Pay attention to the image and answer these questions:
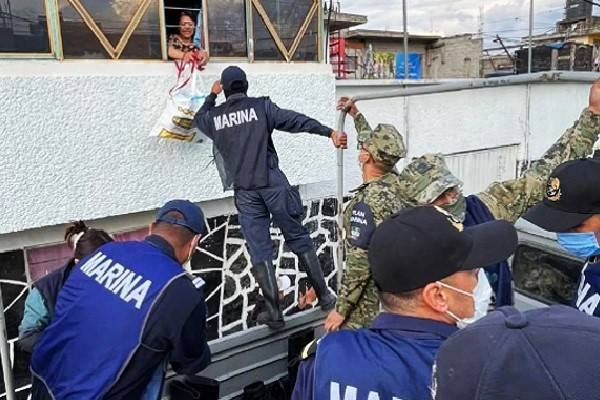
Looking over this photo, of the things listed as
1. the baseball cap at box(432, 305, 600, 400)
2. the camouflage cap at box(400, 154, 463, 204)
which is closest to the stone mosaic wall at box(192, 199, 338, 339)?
the camouflage cap at box(400, 154, 463, 204)

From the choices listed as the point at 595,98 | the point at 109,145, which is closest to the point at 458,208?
the point at 595,98

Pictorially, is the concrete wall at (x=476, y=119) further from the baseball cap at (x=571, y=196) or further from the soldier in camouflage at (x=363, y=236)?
the baseball cap at (x=571, y=196)

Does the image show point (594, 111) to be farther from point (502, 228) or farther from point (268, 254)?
point (268, 254)

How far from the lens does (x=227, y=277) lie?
4.82 m

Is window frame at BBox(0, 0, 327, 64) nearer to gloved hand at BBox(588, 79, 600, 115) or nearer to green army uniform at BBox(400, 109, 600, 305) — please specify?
green army uniform at BBox(400, 109, 600, 305)

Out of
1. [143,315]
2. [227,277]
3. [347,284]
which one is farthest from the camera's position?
[227,277]

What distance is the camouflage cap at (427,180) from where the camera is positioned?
2750 mm

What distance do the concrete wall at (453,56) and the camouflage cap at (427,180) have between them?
630 inches

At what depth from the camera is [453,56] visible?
20625 mm

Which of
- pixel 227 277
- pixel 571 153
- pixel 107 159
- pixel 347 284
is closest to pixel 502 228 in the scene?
pixel 347 284

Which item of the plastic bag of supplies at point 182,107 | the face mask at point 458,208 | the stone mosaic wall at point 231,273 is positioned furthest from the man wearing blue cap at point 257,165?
the face mask at point 458,208

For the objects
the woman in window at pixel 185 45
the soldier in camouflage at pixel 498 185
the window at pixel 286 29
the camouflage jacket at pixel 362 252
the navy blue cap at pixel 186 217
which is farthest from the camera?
the window at pixel 286 29

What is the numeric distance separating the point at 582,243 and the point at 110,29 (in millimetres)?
3195

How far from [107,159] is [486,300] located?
2901mm
